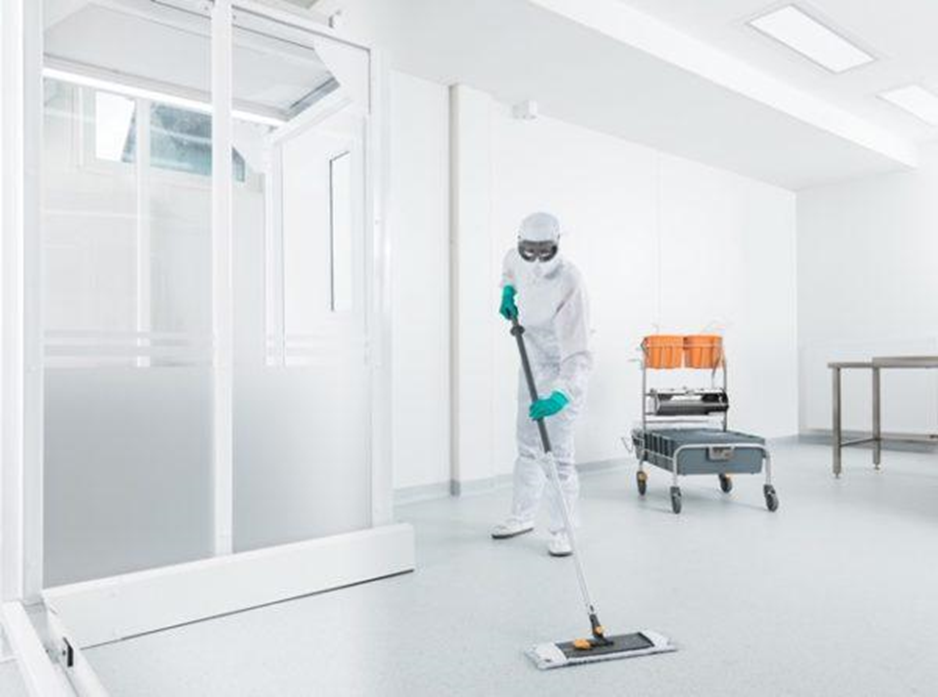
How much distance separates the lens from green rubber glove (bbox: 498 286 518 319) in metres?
3.12

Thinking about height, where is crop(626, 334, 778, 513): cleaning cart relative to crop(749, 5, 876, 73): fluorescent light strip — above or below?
below

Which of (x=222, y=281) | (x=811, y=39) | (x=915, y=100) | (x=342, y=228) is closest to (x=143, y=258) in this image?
(x=222, y=281)

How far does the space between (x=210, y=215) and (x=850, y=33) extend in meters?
4.06

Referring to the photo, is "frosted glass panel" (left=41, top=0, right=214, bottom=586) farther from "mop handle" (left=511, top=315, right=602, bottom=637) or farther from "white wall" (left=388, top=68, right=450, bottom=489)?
"white wall" (left=388, top=68, right=450, bottom=489)

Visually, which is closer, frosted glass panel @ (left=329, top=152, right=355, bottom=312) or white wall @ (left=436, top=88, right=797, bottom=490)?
frosted glass panel @ (left=329, top=152, right=355, bottom=312)

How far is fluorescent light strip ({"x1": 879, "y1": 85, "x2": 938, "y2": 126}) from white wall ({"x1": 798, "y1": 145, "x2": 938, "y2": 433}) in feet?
3.00

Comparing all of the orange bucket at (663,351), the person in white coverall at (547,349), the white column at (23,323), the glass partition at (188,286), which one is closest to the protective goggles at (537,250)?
the person in white coverall at (547,349)

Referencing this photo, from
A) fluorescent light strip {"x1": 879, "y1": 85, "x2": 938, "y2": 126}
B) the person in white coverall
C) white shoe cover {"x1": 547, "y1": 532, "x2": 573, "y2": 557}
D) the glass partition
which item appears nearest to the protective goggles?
the person in white coverall

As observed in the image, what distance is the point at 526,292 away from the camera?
3322 millimetres

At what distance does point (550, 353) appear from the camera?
3361 mm

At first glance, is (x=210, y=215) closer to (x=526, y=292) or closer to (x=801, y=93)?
(x=526, y=292)

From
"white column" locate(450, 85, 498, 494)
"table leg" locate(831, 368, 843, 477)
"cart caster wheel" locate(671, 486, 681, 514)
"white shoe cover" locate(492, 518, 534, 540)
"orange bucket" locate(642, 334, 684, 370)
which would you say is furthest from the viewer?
"table leg" locate(831, 368, 843, 477)

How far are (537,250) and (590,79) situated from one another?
5.90 feet

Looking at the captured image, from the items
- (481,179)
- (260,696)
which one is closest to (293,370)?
(260,696)
